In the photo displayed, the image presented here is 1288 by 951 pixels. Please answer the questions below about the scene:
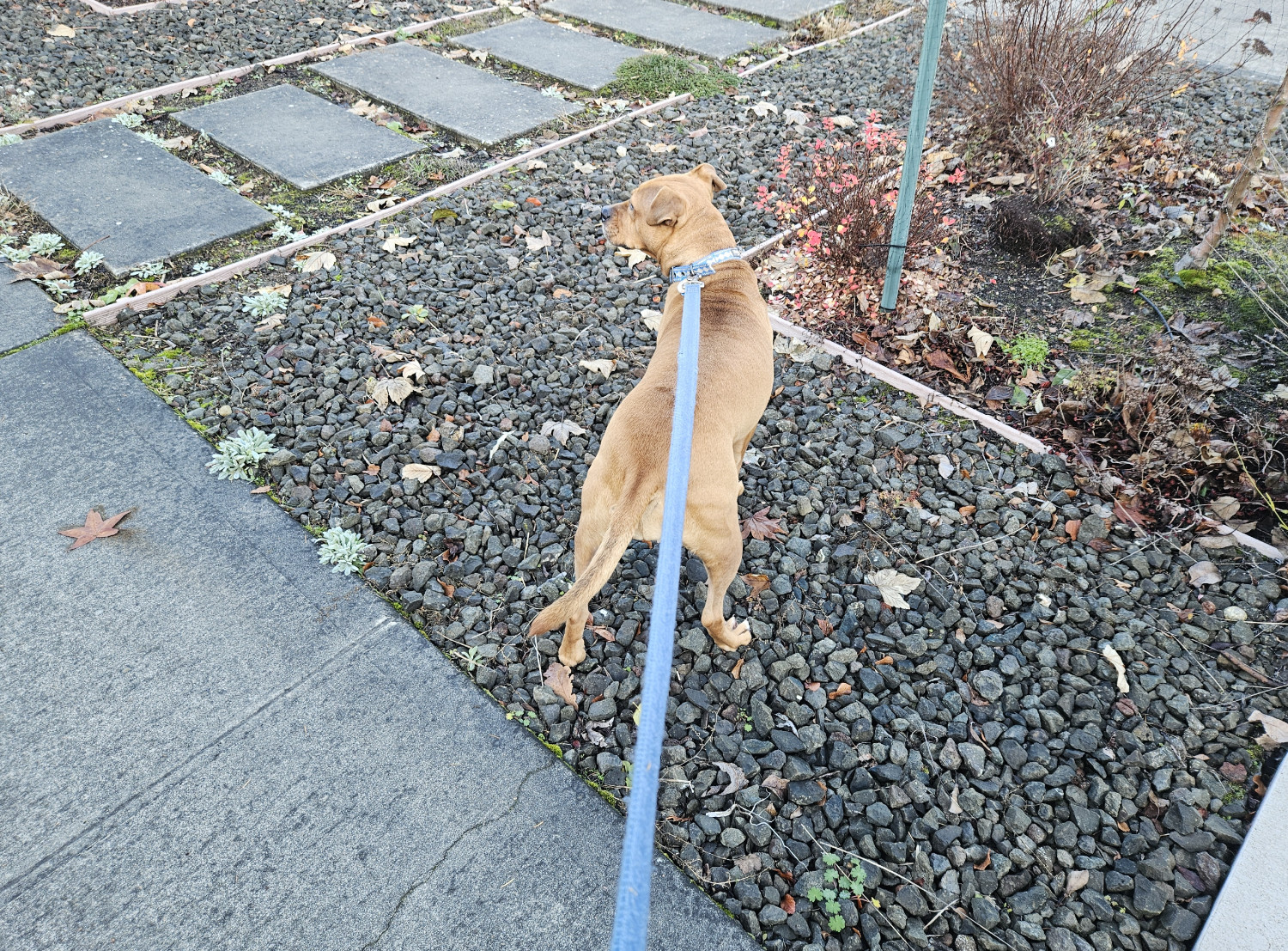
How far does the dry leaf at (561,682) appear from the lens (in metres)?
2.86

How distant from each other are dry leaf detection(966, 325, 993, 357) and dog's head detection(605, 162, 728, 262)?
1688 mm

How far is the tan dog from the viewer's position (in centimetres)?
249

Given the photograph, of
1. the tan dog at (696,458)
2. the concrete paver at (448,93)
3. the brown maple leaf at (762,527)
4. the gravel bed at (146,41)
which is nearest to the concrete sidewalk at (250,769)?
the tan dog at (696,458)

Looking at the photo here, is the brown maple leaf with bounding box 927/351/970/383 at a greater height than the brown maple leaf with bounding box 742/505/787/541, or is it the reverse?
the brown maple leaf with bounding box 927/351/970/383

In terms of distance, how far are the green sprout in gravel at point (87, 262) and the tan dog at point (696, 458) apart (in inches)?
145

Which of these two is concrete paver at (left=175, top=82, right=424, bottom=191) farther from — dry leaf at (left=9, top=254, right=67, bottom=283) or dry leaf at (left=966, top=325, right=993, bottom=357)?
dry leaf at (left=966, top=325, right=993, bottom=357)

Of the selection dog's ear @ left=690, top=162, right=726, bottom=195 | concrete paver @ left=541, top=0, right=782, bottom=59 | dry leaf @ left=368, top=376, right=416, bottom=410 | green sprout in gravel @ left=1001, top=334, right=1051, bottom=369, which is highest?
concrete paver @ left=541, top=0, right=782, bottom=59

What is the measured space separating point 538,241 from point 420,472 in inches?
88.8

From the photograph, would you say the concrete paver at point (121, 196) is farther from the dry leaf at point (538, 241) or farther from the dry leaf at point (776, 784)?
the dry leaf at point (776, 784)

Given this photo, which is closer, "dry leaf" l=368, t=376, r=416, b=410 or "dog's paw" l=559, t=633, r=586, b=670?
"dog's paw" l=559, t=633, r=586, b=670

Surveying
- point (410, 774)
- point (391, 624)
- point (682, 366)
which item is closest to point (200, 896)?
point (410, 774)

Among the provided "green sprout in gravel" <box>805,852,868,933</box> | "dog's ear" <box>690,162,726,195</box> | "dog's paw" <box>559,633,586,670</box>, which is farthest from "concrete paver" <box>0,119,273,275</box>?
"green sprout in gravel" <box>805,852,868,933</box>

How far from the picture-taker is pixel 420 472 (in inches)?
146

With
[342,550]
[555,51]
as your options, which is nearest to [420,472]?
[342,550]
